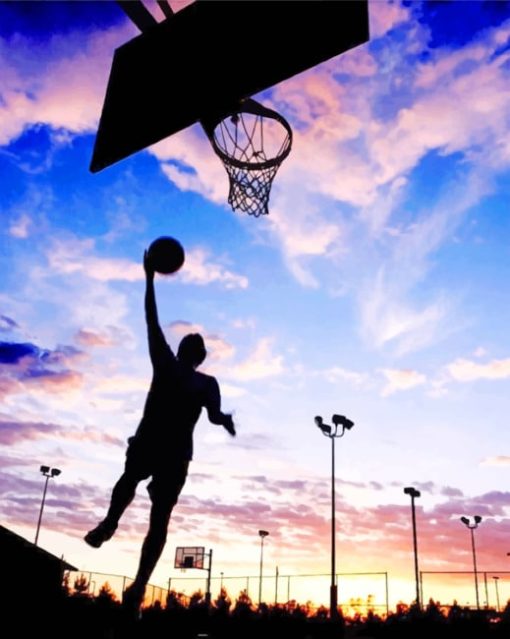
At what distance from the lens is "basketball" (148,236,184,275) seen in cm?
443

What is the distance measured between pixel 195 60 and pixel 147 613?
5767 mm

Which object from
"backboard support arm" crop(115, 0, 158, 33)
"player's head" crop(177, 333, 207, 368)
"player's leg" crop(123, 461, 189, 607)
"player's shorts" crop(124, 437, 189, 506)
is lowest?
"player's leg" crop(123, 461, 189, 607)

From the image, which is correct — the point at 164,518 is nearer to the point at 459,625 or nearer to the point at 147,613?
the point at 147,613

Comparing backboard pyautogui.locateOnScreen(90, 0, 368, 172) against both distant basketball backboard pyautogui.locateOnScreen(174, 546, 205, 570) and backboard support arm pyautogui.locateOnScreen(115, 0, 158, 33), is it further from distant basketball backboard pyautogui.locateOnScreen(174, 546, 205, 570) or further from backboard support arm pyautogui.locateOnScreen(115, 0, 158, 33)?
distant basketball backboard pyautogui.locateOnScreen(174, 546, 205, 570)

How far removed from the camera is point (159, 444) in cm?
392

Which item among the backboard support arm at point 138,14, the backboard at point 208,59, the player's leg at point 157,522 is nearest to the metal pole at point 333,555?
the player's leg at point 157,522

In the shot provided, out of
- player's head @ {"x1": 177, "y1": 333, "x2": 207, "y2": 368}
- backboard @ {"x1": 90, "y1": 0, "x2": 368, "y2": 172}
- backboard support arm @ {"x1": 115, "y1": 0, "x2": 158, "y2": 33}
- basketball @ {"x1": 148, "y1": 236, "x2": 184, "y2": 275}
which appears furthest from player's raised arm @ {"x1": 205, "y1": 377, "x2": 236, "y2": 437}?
backboard support arm @ {"x1": 115, "y1": 0, "x2": 158, "y2": 33}

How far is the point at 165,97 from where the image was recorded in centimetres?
500

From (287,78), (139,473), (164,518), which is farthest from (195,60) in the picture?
(164,518)

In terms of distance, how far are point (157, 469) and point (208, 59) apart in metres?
3.36

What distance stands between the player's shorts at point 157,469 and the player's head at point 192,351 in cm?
68

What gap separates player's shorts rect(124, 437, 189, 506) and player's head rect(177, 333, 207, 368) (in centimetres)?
68

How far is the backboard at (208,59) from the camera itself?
4.27m

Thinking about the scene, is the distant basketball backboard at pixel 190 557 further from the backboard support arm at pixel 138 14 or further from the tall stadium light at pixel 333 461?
the backboard support arm at pixel 138 14
